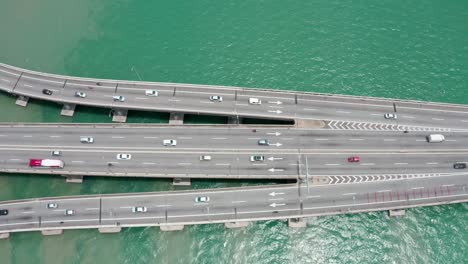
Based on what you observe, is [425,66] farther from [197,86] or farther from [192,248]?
[192,248]

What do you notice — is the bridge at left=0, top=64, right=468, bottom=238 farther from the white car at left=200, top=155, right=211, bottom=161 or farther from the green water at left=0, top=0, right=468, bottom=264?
the green water at left=0, top=0, right=468, bottom=264

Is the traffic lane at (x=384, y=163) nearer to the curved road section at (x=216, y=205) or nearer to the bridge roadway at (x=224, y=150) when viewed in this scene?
the bridge roadway at (x=224, y=150)

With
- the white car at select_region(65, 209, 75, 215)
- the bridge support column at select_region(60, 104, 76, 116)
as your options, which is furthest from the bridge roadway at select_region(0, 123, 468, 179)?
the white car at select_region(65, 209, 75, 215)

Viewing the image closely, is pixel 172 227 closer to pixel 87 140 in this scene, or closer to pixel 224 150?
pixel 224 150

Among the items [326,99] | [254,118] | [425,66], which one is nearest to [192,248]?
[254,118]

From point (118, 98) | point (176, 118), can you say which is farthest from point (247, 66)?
point (118, 98)
